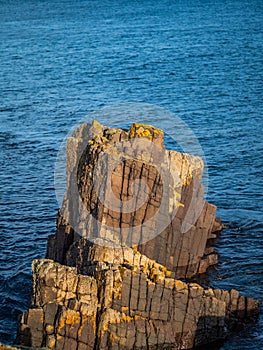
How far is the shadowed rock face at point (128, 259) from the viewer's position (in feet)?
79.4

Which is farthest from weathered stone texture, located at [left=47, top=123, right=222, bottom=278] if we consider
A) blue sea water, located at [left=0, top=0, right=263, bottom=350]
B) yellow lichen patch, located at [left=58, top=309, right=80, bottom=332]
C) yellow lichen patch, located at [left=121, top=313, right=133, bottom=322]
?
yellow lichen patch, located at [left=58, top=309, right=80, bottom=332]

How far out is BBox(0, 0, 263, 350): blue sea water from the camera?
35.3 meters

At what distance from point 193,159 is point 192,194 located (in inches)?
63.5

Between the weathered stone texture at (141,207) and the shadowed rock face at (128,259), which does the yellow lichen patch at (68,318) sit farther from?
the weathered stone texture at (141,207)

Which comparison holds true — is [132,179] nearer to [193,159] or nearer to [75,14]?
[193,159]

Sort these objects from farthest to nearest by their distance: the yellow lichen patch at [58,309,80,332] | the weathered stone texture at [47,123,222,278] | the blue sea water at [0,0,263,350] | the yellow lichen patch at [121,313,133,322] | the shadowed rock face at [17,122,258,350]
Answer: the blue sea water at [0,0,263,350]
the weathered stone texture at [47,123,222,278]
the yellow lichen patch at [121,313,133,322]
the shadowed rock face at [17,122,258,350]
the yellow lichen patch at [58,309,80,332]

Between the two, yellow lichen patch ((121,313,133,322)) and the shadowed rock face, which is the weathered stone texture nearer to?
the shadowed rock face

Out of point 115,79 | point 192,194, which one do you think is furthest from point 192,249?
point 115,79

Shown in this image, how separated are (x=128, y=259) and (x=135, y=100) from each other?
4264cm

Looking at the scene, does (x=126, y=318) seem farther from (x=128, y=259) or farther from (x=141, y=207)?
(x=141, y=207)

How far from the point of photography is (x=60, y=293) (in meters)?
24.9

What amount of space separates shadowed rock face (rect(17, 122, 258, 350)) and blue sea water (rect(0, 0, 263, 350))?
5.60 ft

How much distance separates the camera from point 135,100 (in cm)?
6875

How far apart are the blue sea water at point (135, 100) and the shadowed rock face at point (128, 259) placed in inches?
67.2
